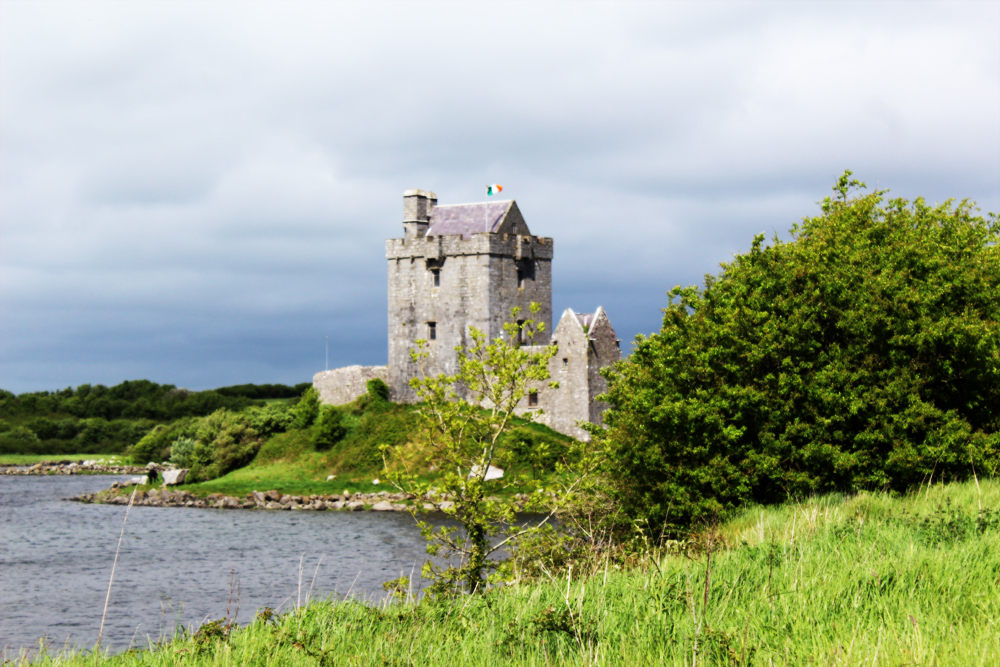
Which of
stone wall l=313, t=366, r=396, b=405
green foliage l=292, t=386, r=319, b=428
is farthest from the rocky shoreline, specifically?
stone wall l=313, t=366, r=396, b=405

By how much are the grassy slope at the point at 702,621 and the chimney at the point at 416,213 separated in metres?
51.5

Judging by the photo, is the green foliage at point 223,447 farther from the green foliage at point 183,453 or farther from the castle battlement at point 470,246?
the castle battlement at point 470,246

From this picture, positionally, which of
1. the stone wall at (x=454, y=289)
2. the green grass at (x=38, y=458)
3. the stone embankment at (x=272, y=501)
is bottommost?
the stone embankment at (x=272, y=501)

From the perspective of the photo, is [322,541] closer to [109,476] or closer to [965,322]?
[965,322]

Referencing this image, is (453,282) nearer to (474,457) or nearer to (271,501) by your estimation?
(271,501)

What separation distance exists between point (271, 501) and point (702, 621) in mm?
46216

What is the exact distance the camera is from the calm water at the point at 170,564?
67.8 feet

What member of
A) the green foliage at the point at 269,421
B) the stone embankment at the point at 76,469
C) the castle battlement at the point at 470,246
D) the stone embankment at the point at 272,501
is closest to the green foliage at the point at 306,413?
the green foliage at the point at 269,421

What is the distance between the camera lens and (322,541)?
34.3m

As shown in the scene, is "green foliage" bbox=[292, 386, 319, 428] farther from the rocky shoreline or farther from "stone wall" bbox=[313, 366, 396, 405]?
the rocky shoreline

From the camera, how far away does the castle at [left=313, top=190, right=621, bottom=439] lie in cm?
5703

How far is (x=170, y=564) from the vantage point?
96.1ft

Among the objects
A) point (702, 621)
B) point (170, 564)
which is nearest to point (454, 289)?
point (170, 564)

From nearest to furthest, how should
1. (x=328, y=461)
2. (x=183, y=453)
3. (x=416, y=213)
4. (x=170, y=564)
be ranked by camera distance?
(x=170, y=564), (x=328, y=461), (x=416, y=213), (x=183, y=453)
